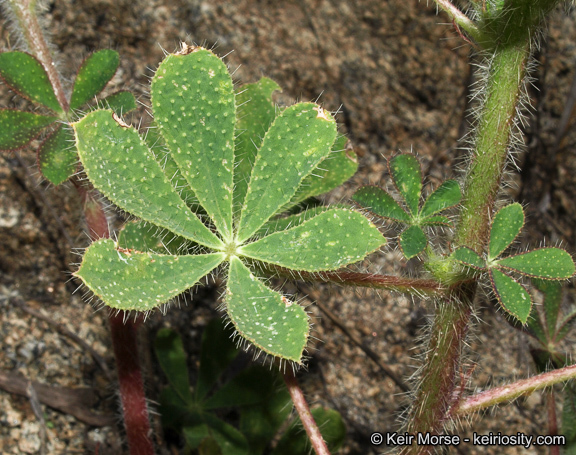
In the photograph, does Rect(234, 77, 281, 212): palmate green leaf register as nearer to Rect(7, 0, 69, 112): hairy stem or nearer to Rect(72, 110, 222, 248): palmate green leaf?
Rect(72, 110, 222, 248): palmate green leaf

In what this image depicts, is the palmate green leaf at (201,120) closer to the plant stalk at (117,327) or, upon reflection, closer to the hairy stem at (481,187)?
the plant stalk at (117,327)

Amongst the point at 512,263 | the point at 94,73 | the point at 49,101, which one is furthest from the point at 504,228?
the point at 49,101

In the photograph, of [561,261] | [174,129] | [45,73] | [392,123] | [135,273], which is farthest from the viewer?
[392,123]

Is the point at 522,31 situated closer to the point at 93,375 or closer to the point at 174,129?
the point at 174,129

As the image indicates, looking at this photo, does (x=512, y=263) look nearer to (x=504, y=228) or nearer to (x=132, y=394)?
(x=504, y=228)

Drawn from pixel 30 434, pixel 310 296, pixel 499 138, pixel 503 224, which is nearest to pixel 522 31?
pixel 499 138

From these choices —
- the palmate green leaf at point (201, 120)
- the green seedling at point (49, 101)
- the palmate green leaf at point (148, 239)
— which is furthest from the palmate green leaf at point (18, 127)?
the palmate green leaf at point (201, 120)
